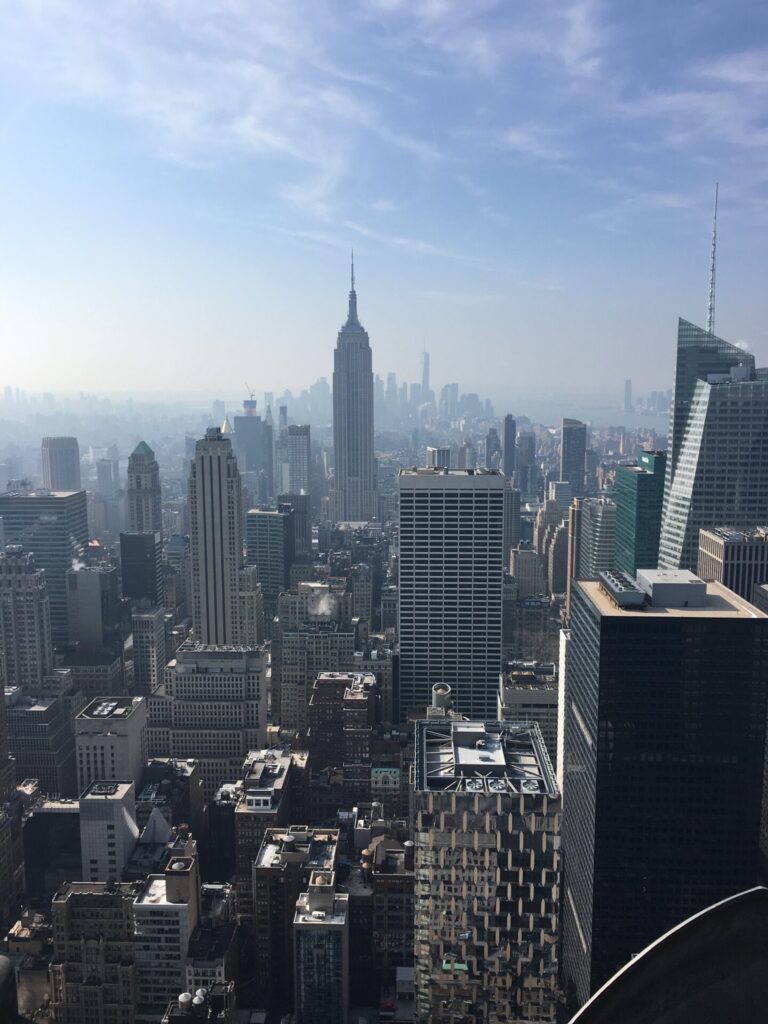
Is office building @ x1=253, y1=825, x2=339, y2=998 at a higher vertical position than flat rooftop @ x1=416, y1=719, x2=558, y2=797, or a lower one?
lower

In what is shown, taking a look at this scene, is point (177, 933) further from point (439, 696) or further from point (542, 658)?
point (542, 658)

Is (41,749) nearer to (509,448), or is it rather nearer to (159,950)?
(159,950)

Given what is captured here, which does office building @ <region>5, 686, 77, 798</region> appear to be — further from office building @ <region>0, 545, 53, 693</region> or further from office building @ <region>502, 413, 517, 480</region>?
office building @ <region>502, 413, 517, 480</region>

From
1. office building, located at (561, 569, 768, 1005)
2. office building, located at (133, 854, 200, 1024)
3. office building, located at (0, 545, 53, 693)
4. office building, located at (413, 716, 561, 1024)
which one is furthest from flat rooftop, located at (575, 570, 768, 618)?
office building, located at (0, 545, 53, 693)

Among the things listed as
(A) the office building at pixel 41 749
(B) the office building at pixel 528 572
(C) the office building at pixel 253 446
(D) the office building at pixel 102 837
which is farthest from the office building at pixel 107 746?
(C) the office building at pixel 253 446

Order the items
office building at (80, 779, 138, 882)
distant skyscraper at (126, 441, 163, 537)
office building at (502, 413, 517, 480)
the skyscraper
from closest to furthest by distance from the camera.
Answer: office building at (80, 779, 138, 882)
the skyscraper
distant skyscraper at (126, 441, 163, 537)
office building at (502, 413, 517, 480)

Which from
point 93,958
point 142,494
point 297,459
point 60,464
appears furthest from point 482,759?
point 297,459
